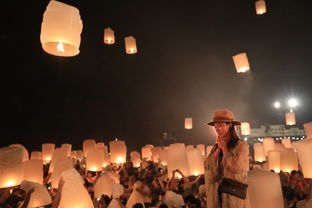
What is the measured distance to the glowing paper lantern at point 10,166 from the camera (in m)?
3.66

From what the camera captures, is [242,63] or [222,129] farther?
[242,63]

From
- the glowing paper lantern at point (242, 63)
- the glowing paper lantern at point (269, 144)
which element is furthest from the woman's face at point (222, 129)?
the glowing paper lantern at point (242, 63)

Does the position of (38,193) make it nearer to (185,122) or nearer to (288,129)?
(185,122)

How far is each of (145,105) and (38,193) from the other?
1593 centimetres

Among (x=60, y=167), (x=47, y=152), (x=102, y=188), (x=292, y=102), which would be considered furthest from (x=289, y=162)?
(x=292, y=102)

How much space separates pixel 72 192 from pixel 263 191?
7.41 ft

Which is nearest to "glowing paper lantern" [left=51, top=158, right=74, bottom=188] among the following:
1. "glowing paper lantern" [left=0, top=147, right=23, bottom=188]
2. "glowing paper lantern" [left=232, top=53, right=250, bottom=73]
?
"glowing paper lantern" [left=0, top=147, right=23, bottom=188]

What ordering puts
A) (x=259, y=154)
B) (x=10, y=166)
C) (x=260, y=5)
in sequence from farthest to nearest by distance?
(x=260, y=5), (x=259, y=154), (x=10, y=166)

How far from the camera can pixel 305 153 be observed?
174 inches

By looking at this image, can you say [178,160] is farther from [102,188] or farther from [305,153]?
[305,153]

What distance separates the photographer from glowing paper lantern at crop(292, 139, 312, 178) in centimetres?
434

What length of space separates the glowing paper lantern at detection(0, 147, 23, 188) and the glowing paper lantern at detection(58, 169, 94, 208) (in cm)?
133

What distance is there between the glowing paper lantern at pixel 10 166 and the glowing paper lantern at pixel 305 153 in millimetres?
3976

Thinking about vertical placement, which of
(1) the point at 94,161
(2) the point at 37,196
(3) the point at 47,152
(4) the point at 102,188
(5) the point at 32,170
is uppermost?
(3) the point at 47,152
